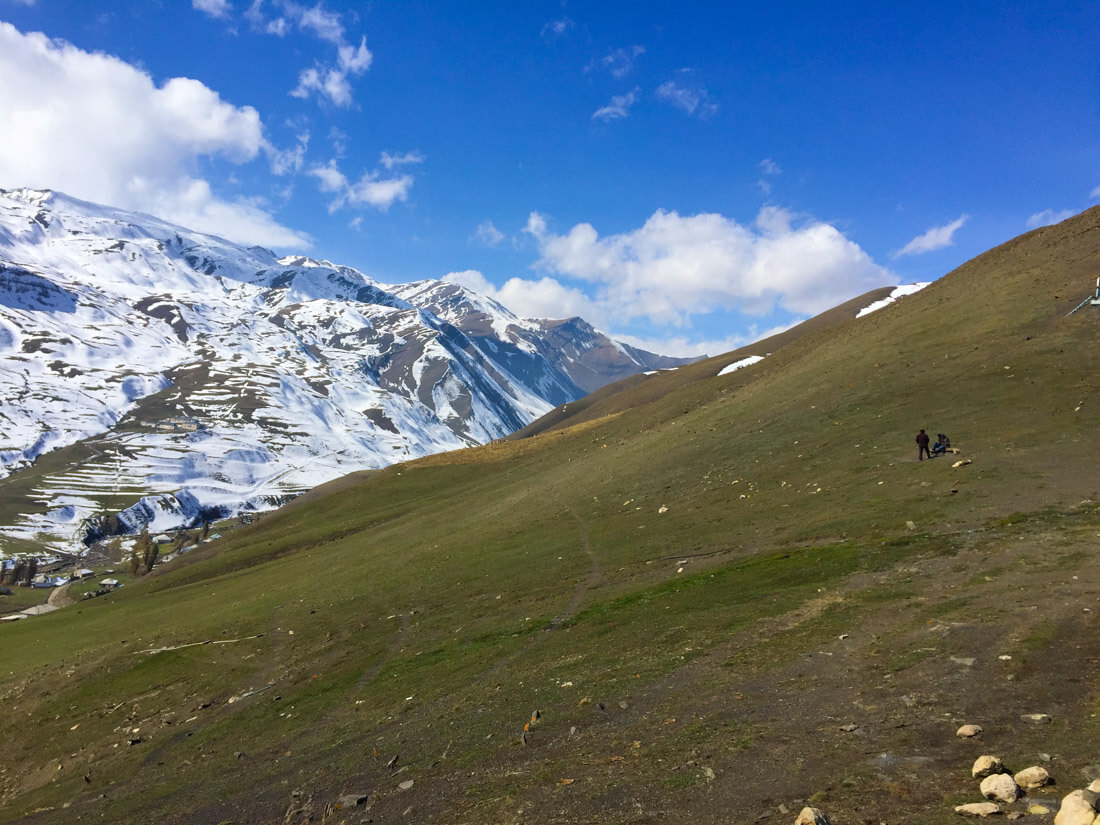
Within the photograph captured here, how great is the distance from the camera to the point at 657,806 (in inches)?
485

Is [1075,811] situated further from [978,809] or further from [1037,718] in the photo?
[1037,718]

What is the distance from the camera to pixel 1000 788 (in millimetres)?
10102

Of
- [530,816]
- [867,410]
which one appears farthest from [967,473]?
[530,816]

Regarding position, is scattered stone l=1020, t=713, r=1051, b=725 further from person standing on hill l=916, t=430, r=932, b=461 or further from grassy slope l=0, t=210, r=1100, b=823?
person standing on hill l=916, t=430, r=932, b=461

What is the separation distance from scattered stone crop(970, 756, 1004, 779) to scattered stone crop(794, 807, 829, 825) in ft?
8.66

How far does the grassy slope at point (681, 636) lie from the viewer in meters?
13.7

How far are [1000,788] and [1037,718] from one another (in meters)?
3.11

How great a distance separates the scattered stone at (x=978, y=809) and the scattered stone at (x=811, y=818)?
6.39 ft

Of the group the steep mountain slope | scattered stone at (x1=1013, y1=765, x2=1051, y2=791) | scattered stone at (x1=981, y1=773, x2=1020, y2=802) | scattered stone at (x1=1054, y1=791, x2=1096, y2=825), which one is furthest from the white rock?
the steep mountain slope

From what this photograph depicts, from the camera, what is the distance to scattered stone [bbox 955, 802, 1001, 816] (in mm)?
9781

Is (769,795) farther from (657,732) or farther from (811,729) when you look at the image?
(657,732)

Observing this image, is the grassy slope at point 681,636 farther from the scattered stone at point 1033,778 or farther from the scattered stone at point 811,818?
the scattered stone at point 811,818

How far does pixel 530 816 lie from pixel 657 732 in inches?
150

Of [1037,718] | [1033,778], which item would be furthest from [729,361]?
[1033,778]
